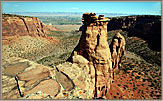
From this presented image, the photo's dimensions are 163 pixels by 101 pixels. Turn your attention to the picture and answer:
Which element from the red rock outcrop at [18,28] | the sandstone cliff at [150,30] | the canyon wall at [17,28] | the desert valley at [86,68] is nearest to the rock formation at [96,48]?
the desert valley at [86,68]

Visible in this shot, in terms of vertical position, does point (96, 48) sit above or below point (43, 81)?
above

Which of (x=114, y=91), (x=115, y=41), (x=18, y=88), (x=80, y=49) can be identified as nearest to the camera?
(x=18, y=88)

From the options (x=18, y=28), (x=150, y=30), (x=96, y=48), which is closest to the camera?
(x=96, y=48)

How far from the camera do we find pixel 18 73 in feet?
20.7

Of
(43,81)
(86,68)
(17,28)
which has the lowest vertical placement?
(86,68)

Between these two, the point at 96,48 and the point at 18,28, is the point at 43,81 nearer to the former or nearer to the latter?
the point at 96,48

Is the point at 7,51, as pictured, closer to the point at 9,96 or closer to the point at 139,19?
the point at 9,96

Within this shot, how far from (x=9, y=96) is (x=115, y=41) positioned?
67.7 feet

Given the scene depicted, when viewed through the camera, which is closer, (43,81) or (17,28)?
(43,81)

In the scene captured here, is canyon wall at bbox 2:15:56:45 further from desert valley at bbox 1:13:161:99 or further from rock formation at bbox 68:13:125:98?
rock formation at bbox 68:13:125:98

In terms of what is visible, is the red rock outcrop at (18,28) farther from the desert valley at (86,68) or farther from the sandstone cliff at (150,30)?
the sandstone cliff at (150,30)

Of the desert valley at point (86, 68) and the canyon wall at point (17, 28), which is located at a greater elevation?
the canyon wall at point (17, 28)

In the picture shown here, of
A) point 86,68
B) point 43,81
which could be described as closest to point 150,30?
point 86,68

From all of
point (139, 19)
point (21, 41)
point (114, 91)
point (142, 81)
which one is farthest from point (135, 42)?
point (21, 41)
